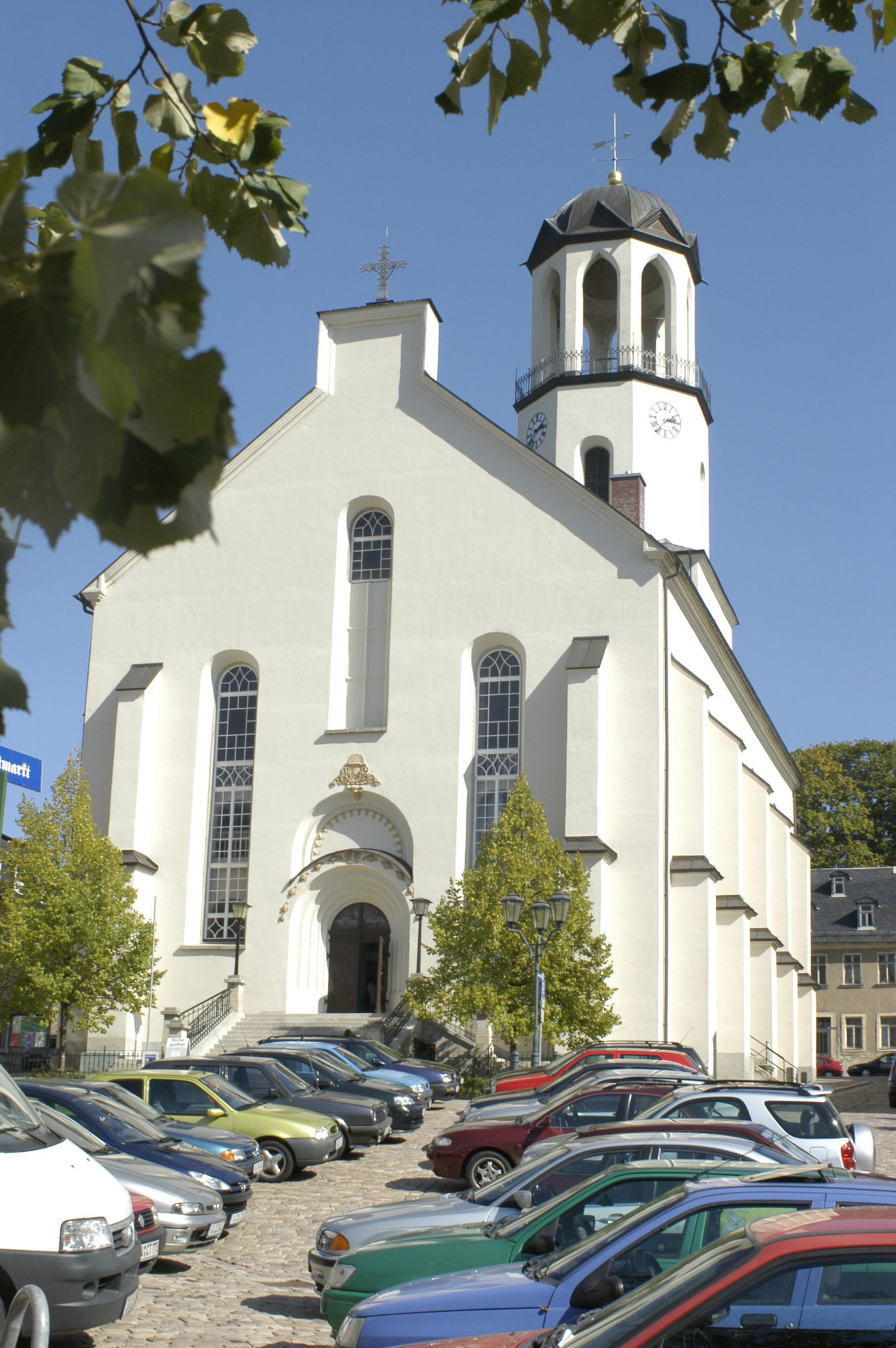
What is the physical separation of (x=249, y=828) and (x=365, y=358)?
13588 mm

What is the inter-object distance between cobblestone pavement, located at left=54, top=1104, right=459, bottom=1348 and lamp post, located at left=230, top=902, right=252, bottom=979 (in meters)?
17.0

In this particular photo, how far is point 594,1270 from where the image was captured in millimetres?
6910

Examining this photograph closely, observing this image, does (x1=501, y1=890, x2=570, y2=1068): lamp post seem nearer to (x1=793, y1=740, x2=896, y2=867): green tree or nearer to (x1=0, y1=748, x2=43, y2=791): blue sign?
(x1=0, y1=748, x2=43, y2=791): blue sign

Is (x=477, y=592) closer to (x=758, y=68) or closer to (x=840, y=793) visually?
(x=758, y=68)

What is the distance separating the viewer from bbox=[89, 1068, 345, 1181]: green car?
16.7 metres

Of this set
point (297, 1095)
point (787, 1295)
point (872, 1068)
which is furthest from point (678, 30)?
point (872, 1068)

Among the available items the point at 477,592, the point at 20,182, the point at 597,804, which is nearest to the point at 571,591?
the point at 477,592

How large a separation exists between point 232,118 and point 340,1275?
7698 mm

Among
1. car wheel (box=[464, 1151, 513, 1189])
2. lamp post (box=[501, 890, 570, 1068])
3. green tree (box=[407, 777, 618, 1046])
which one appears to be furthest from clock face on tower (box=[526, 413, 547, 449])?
car wheel (box=[464, 1151, 513, 1189])

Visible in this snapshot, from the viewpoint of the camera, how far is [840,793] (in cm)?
7556

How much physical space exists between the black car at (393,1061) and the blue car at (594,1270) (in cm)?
1922

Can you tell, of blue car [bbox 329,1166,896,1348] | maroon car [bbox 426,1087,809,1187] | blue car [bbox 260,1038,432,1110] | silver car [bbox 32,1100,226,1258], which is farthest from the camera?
blue car [bbox 260,1038,432,1110]

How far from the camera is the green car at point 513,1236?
8336mm

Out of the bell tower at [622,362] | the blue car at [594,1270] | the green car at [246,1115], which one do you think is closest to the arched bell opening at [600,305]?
the bell tower at [622,362]
